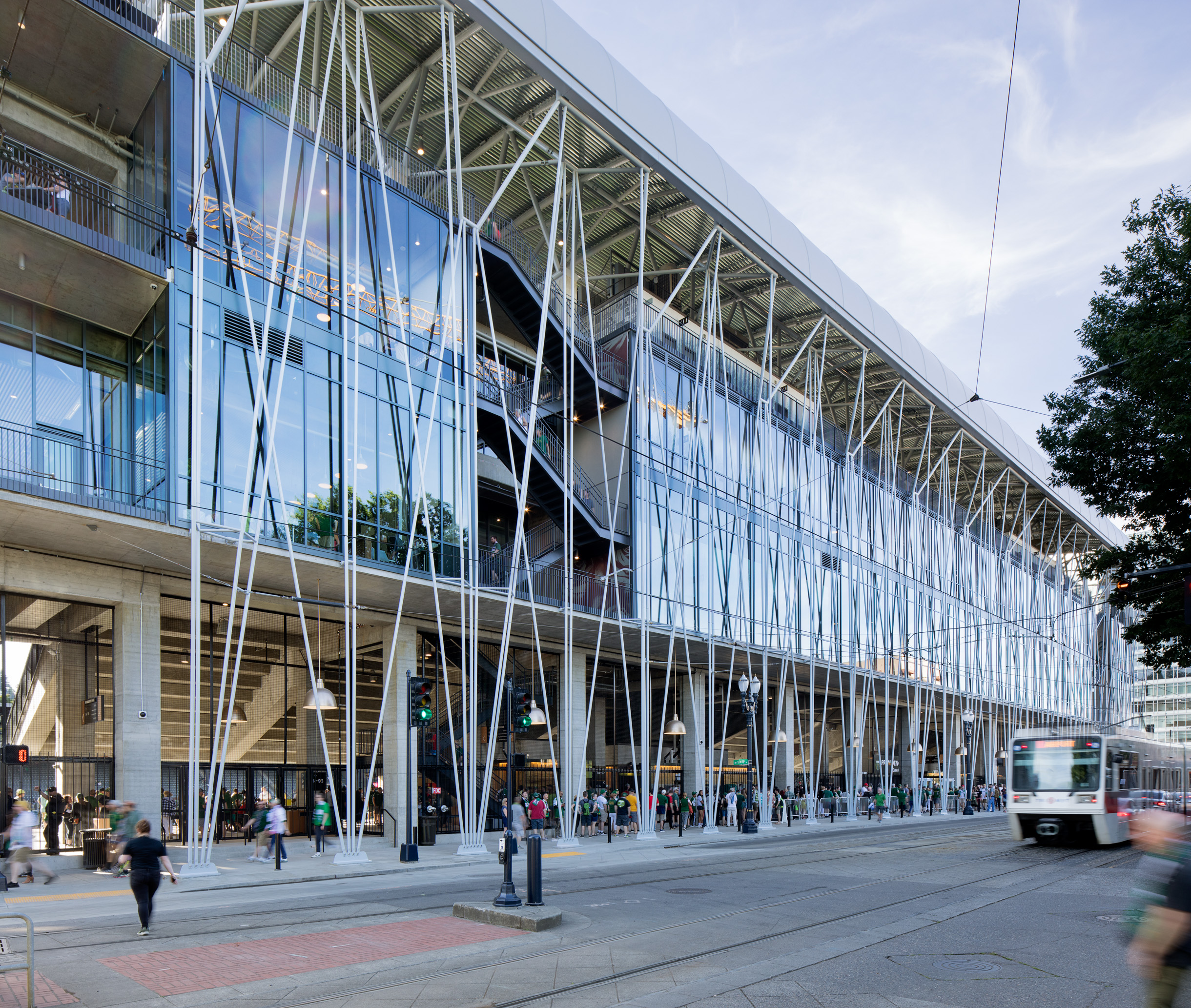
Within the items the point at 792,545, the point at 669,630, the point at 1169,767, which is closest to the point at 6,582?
the point at 669,630

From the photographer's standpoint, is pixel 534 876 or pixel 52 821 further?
pixel 52 821

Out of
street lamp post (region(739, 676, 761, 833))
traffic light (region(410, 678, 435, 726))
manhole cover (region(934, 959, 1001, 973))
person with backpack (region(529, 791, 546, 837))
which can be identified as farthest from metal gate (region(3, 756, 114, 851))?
manhole cover (region(934, 959, 1001, 973))

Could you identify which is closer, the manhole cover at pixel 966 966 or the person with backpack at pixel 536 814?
the manhole cover at pixel 966 966

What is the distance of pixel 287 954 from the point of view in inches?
425

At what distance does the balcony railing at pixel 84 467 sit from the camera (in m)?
19.3

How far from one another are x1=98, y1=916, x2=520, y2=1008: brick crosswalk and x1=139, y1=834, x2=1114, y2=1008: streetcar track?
3.43 ft

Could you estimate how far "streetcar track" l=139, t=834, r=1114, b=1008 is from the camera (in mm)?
8816

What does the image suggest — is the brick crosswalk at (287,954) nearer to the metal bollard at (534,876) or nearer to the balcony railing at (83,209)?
the metal bollard at (534,876)

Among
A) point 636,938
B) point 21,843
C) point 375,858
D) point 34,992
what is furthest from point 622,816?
point 34,992

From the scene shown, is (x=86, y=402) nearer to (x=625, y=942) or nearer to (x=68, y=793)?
(x=68, y=793)

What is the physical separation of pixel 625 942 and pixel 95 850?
14241mm

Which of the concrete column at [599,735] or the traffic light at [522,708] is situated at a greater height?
the traffic light at [522,708]

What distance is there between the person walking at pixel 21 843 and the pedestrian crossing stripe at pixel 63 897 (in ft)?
Answer: 4.63

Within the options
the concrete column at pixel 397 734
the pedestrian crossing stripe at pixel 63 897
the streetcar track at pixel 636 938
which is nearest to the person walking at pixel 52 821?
the pedestrian crossing stripe at pixel 63 897
